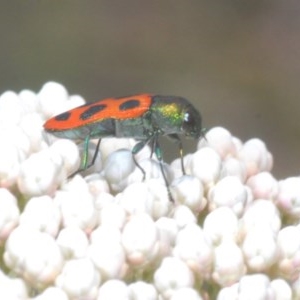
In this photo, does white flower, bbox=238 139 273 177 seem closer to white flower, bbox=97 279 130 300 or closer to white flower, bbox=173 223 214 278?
white flower, bbox=173 223 214 278

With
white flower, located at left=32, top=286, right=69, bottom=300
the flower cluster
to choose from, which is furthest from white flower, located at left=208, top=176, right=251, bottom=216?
white flower, located at left=32, top=286, right=69, bottom=300

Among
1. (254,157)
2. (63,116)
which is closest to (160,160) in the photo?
(63,116)

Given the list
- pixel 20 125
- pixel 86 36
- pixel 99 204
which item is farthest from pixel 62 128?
pixel 86 36

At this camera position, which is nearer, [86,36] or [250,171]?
[250,171]

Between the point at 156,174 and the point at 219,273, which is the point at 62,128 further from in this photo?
the point at 219,273

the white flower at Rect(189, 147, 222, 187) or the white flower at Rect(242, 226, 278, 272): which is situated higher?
the white flower at Rect(189, 147, 222, 187)

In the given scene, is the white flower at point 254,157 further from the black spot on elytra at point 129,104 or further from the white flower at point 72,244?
the white flower at point 72,244
